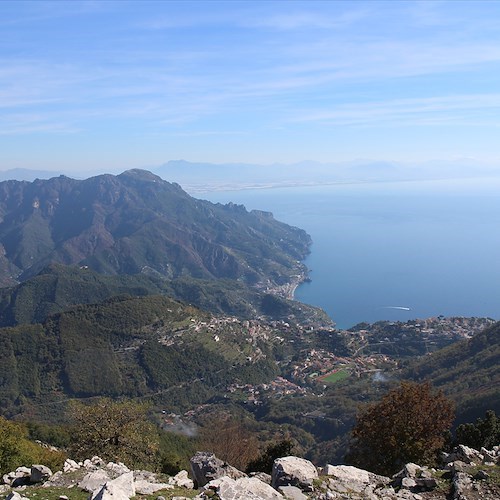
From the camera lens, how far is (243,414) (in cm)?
7869

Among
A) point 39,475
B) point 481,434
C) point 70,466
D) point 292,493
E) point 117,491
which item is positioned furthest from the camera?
point 481,434

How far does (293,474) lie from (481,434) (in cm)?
1289

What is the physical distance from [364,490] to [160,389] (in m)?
88.8

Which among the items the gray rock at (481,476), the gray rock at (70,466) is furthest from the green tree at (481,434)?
the gray rock at (70,466)

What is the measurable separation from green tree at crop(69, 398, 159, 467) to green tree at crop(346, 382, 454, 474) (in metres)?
8.88

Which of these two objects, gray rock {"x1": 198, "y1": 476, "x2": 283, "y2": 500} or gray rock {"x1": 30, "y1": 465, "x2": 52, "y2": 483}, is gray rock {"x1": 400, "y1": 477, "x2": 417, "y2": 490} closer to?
gray rock {"x1": 198, "y1": 476, "x2": 283, "y2": 500}

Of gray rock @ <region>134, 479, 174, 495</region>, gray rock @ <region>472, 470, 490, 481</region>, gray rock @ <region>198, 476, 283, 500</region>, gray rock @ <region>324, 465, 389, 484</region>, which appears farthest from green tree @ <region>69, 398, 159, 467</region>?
gray rock @ <region>472, 470, 490, 481</region>

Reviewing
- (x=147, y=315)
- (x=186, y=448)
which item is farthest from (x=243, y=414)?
(x=147, y=315)

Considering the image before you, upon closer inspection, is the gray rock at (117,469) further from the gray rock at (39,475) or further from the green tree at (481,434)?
the green tree at (481,434)

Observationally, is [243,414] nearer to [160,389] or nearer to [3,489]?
[160,389]

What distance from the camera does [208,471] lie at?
14.4 meters

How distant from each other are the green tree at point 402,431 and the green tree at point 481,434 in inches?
122

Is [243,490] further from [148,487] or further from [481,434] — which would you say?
[481,434]

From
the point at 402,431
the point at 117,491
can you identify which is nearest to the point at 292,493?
the point at 117,491
